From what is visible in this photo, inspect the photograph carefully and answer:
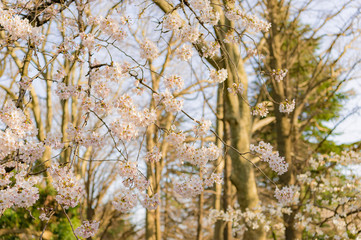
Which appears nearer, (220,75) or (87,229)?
(87,229)

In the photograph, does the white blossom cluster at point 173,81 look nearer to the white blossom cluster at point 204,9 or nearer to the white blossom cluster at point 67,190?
the white blossom cluster at point 204,9

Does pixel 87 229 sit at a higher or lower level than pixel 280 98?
lower

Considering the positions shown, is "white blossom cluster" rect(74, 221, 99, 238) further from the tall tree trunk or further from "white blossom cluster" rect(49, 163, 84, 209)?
the tall tree trunk

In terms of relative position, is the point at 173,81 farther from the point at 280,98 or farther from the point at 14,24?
the point at 280,98

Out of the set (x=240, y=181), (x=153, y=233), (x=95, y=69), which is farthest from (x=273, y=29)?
(x=95, y=69)

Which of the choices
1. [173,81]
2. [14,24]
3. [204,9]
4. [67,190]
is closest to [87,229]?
[67,190]

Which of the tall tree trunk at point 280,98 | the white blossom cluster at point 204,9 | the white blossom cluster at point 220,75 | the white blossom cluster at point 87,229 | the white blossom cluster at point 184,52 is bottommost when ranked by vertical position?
the white blossom cluster at point 87,229

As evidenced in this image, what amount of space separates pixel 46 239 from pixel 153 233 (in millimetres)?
2631

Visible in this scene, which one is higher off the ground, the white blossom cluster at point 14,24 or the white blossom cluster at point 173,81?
the white blossom cluster at point 14,24

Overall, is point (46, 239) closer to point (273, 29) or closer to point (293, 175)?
point (293, 175)

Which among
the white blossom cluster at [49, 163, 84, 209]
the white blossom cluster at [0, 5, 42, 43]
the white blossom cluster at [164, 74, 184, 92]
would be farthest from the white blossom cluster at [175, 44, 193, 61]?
the white blossom cluster at [49, 163, 84, 209]

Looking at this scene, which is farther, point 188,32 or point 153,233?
point 153,233

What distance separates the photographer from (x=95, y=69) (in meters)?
2.83

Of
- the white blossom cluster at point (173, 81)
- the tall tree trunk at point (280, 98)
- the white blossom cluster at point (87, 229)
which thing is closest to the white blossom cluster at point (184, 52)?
the white blossom cluster at point (173, 81)
